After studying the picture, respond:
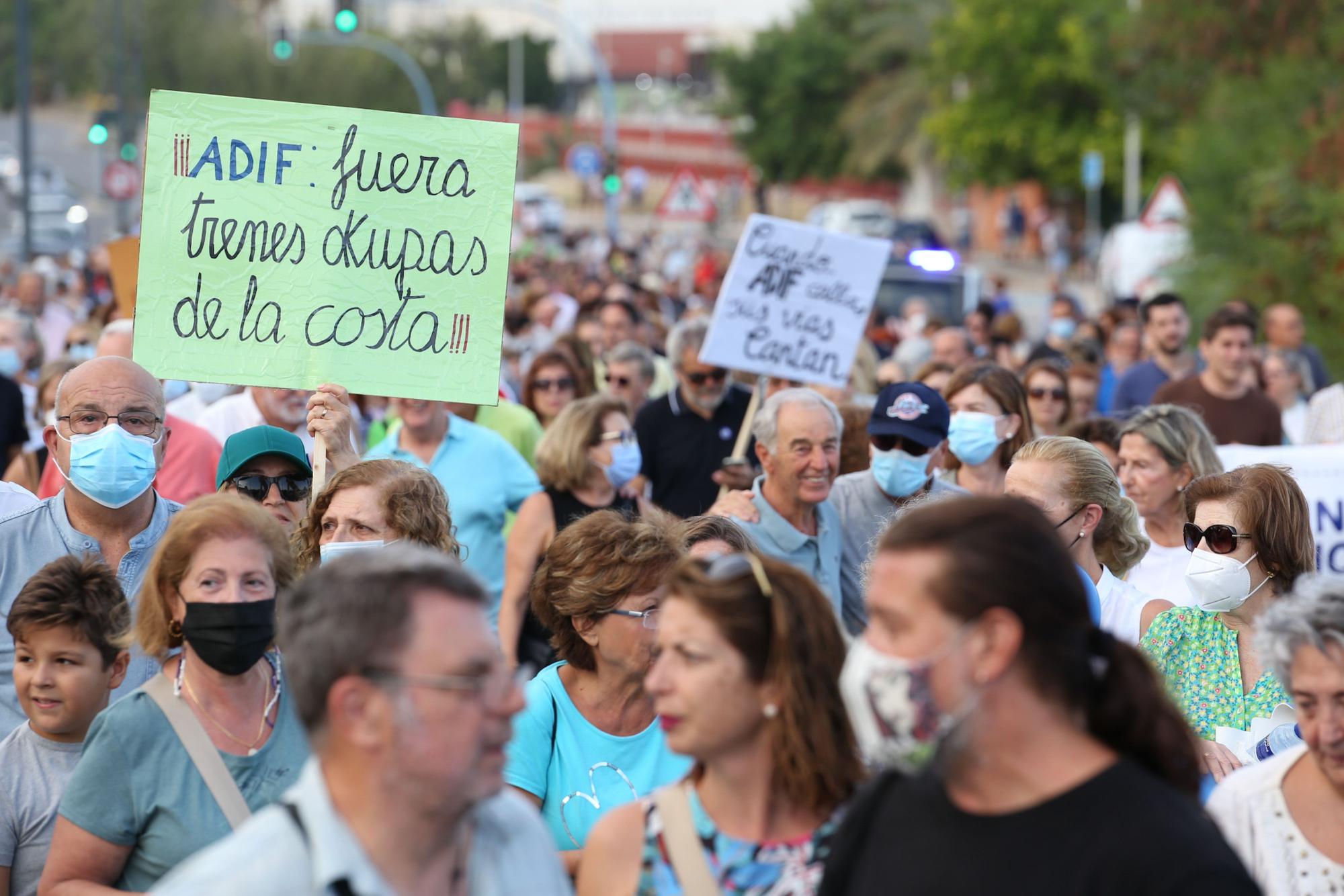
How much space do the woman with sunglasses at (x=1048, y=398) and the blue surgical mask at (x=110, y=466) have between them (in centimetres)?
502

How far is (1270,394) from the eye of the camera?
36.9 ft

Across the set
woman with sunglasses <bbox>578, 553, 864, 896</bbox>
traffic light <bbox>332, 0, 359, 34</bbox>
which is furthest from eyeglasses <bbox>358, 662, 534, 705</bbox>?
traffic light <bbox>332, 0, 359, 34</bbox>

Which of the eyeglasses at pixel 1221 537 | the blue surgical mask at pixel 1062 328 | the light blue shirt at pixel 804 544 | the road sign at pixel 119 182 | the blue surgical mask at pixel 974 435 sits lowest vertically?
the light blue shirt at pixel 804 544

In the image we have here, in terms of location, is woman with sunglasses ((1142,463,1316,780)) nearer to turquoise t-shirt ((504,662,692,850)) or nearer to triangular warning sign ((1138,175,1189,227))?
turquoise t-shirt ((504,662,692,850))

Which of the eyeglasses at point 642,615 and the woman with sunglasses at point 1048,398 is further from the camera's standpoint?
the woman with sunglasses at point 1048,398

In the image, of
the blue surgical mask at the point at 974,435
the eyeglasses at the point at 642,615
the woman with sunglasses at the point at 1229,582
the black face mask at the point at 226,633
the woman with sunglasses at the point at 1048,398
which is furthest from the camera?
the woman with sunglasses at the point at 1048,398

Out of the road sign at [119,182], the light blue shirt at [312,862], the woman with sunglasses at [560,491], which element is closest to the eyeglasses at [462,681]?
the light blue shirt at [312,862]

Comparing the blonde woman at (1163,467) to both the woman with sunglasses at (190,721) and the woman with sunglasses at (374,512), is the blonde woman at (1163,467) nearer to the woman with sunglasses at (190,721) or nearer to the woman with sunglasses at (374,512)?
the woman with sunglasses at (374,512)

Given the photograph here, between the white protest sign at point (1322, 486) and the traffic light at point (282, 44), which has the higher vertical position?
the traffic light at point (282, 44)

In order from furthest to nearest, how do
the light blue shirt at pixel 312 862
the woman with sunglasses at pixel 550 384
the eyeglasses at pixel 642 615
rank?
the woman with sunglasses at pixel 550 384 < the eyeglasses at pixel 642 615 < the light blue shirt at pixel 312 862

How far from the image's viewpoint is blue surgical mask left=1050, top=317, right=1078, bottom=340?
18062 mm

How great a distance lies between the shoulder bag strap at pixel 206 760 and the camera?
3.55 metres

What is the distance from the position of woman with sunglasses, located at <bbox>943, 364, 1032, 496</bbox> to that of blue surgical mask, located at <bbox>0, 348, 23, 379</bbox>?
6.22 meters

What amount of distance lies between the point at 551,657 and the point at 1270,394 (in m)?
6.15
